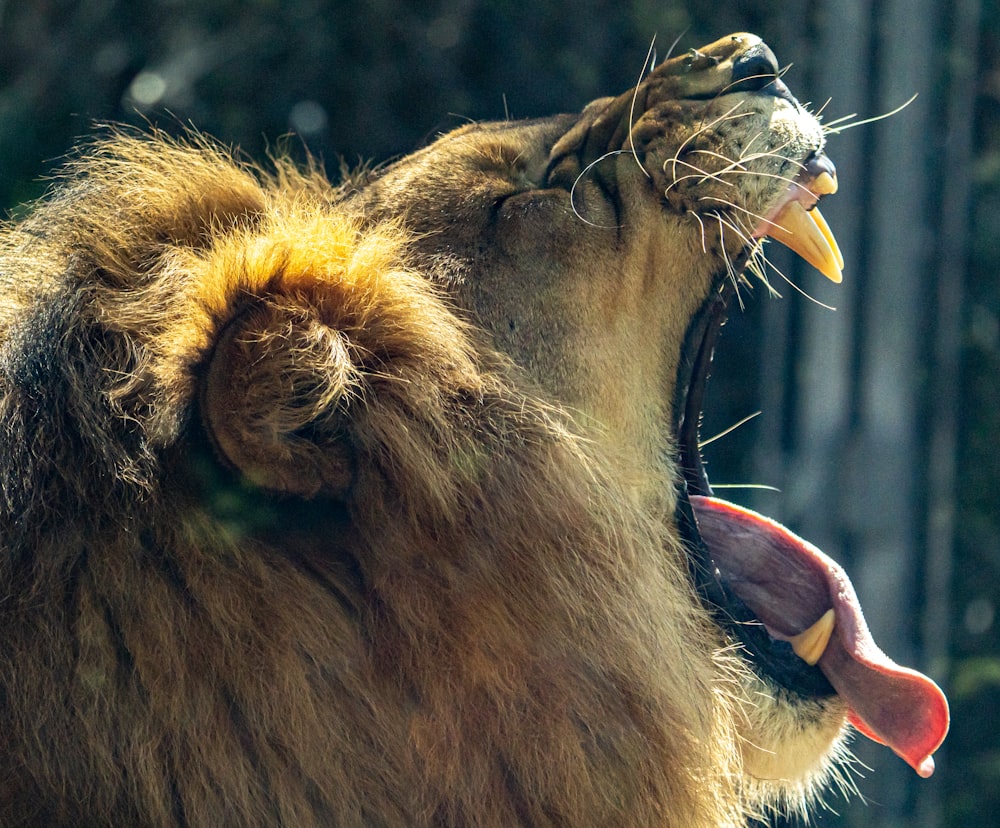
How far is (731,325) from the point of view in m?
3.21

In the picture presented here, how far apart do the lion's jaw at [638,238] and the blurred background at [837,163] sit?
35.9 inches

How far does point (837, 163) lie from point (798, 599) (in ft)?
3.54

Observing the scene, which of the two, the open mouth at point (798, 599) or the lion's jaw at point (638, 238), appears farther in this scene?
the open mouth at point (798, 599)

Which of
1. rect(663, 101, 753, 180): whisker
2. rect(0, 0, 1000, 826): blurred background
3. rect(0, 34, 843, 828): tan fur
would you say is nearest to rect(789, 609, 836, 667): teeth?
rect(0, 34, 843, 828): tan fur

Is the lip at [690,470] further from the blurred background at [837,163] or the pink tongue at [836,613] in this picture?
the blurred background at [837,163]

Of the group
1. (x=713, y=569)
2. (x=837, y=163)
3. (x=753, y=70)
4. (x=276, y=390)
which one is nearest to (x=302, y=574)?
(x=276, y=390)

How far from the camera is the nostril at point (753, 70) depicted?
148cm

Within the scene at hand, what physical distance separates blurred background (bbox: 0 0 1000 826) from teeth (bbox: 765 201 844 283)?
784mm

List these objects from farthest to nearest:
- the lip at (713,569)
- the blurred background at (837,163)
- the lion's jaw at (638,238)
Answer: the blurred background at (837,163) < the lip at (713,569) < the lion's jaw at (638,238)

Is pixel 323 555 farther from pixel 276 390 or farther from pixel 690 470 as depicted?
pixel 690 470

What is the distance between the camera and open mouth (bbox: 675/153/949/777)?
4.88 feet

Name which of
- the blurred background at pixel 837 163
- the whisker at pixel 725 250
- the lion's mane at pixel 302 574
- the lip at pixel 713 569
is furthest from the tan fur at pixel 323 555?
the blurred background at pixel 837 163

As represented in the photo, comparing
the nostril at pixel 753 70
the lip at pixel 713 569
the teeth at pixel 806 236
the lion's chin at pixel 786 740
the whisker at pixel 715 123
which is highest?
the nostril at pixel 753 70

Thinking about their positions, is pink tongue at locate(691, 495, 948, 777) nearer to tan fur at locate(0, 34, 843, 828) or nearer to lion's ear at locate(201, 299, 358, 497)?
tan fur at locate(0, 34, 843, 828)
